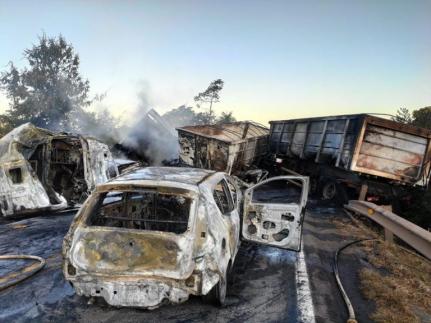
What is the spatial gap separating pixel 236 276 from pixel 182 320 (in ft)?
4.67

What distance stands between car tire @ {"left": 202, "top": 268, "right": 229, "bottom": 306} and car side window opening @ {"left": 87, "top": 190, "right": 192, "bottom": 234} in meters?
0.84

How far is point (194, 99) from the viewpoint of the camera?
148ft

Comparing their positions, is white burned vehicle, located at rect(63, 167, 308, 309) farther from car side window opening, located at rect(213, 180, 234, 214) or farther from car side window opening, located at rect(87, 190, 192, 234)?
car side window opening, located at rect(213, 180, 234, 214)

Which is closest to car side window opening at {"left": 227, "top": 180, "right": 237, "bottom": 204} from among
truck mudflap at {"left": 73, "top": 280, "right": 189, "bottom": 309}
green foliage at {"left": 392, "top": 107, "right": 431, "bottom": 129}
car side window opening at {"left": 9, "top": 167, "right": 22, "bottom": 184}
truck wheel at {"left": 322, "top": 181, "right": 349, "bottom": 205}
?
truck mudflap at {"left": 73, "top": 280, "right": 189, "bottom": 309}

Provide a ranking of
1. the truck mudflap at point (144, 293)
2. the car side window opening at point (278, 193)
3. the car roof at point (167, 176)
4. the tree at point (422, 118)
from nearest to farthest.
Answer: the truck mudflap at point (144, 293), the car roof at point (167, 176), the car side window opening at point (278, 193), the tree at point (422, 118)

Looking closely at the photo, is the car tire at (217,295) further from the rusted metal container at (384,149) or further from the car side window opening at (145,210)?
the rusted metal container at (384,149)

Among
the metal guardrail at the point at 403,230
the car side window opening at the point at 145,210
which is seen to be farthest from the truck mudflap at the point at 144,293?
the metal guardrail at the point at 403,230

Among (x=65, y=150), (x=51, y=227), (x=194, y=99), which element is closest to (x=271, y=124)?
(x=65, y=150)

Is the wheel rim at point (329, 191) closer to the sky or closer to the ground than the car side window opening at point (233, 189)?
closer to the ground

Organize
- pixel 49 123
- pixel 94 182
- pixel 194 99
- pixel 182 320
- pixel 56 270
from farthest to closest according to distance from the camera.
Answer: pixel 194 99 → pixel 49 123 → pixel 94 182 → pixel 56 270 → pixel 182 320

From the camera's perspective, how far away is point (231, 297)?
13.6 ft

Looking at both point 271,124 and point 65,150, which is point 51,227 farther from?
point 271,124

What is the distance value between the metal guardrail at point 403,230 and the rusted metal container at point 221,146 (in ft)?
17.0

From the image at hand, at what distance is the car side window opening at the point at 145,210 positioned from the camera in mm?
4387
